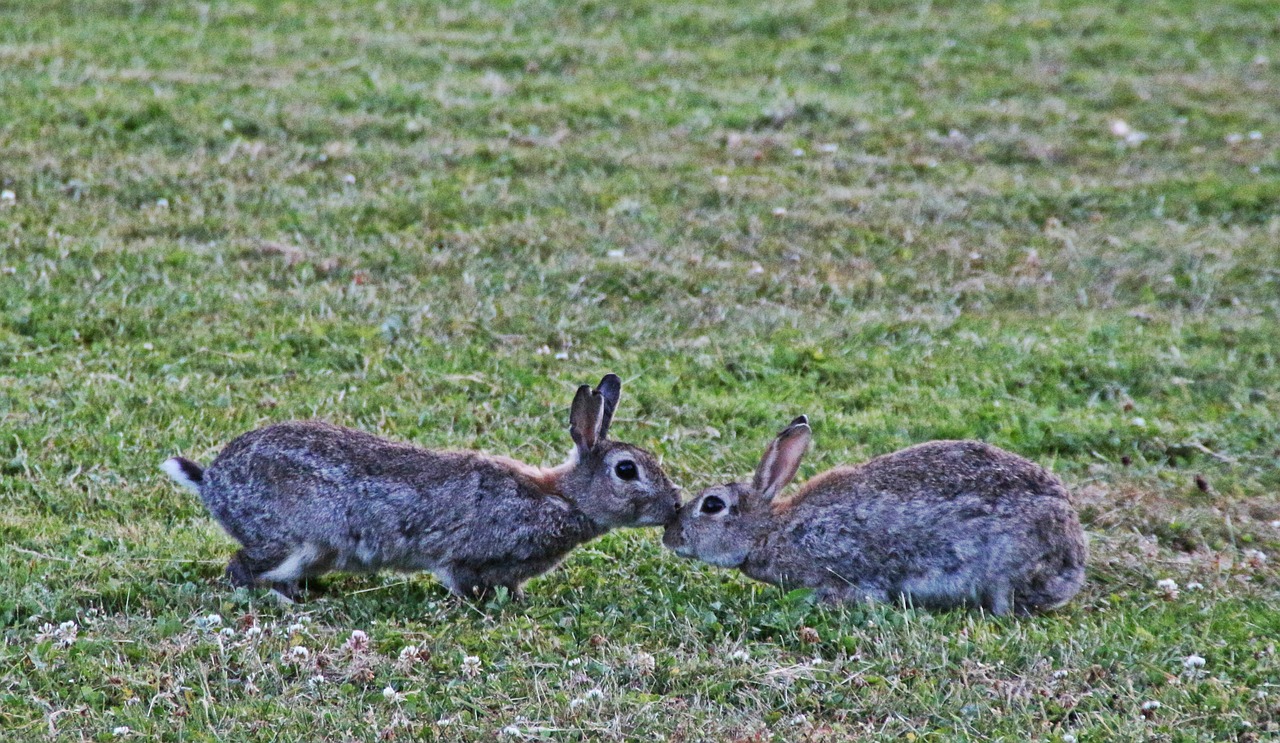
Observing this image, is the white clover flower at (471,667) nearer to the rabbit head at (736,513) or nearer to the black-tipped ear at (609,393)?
the rabbit head at (736,513)

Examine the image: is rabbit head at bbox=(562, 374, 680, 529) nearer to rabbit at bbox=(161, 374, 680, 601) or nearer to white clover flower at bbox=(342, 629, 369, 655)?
rabbit at bbox=(161, 374, 680, 601)

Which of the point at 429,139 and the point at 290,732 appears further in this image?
the point at 429,139

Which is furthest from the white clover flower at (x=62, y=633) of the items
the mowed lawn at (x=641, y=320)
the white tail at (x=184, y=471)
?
the white tail at (x=184, y=471)

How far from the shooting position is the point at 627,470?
7488mm

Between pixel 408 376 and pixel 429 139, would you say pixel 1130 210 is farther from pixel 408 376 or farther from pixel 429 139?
pixel 408 376

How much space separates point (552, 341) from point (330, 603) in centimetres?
418

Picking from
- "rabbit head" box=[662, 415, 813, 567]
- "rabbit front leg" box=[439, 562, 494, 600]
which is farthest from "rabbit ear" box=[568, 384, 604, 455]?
"rabbit front leg" box=[439, 562, 494, 600]

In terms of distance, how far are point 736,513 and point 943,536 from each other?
3.42 ft

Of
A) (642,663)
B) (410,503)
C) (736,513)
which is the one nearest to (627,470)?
(736,513)

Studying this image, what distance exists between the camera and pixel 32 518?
7617 millimetres

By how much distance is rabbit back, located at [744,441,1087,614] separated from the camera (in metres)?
6.86

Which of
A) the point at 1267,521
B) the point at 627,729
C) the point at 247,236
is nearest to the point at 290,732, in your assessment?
the point at 627,729

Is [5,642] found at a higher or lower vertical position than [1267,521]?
→ higher

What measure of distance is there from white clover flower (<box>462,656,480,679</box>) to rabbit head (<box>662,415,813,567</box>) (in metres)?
1.65
